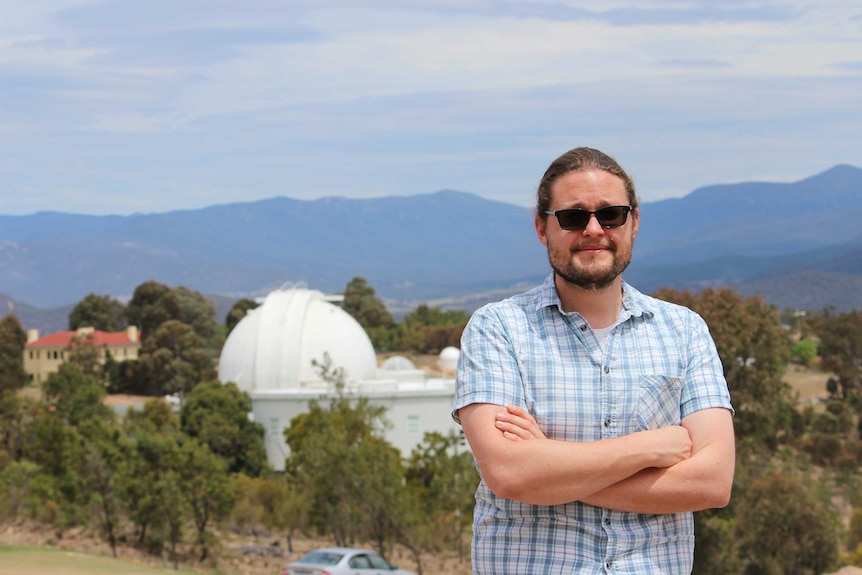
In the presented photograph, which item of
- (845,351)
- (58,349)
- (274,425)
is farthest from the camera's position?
(58,349)

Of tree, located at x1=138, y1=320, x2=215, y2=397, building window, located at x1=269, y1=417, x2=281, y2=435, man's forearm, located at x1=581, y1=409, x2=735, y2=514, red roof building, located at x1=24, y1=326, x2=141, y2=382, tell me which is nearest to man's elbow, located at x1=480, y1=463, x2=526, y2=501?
man's forearm, located at x1=581, y1=409, x2=735, y2=514

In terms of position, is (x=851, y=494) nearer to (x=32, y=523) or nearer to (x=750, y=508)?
(x=750, y=508)

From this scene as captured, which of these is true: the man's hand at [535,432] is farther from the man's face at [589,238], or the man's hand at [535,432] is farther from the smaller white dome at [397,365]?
the smaller white dome at [397,365]

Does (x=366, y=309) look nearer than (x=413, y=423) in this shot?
No

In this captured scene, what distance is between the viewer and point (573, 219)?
3.55m

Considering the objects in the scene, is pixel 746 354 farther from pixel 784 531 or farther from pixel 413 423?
pixel 413 423

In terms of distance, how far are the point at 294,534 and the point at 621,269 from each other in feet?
86.1

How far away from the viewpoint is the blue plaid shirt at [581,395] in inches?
131

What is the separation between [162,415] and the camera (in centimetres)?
4388

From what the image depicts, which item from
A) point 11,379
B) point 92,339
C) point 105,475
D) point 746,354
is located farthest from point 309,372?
point 92,339

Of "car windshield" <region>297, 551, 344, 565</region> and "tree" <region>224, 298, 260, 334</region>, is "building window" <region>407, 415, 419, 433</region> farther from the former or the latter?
"tree" <region>224, 298, 260, 334</region>

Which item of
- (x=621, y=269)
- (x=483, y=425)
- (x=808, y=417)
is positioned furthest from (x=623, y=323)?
(x=808, y=417)

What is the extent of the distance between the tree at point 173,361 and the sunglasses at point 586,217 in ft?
199

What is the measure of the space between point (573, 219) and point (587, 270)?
18cm
